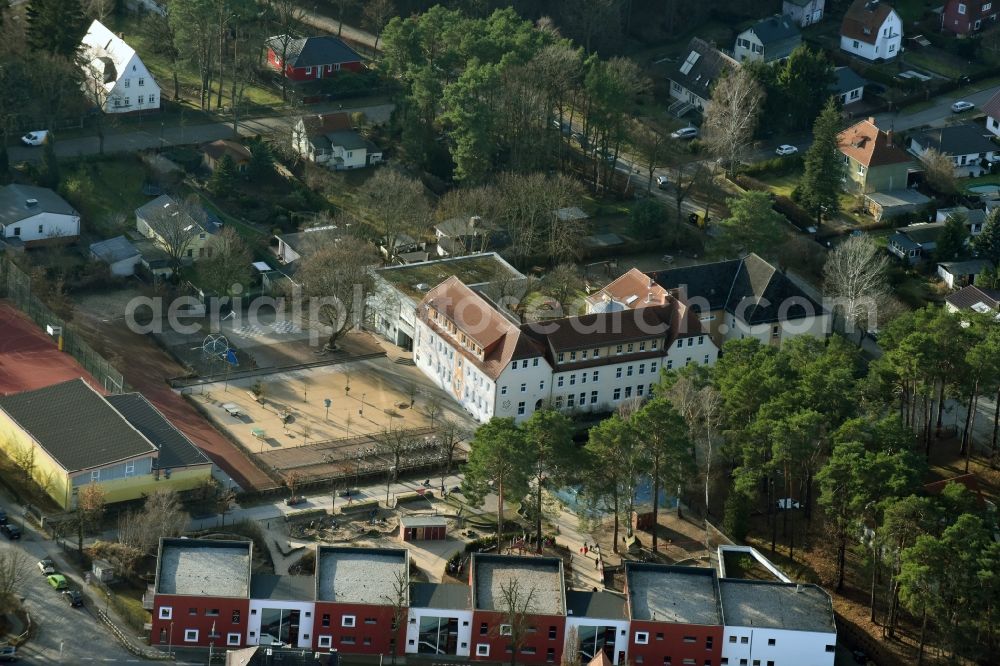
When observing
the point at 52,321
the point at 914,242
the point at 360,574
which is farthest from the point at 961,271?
the point at 52,321

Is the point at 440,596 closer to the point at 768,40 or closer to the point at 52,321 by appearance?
the point at 52,321

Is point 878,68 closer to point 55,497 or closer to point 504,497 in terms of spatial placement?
point 504,497

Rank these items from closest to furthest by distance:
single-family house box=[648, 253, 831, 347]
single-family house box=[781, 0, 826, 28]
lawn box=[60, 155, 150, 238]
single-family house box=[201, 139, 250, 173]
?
single-family house box=[648, 253, 831, 347] → lawn box=[60, 155, 150, 238] → single-family house box=[201, 139, 250, 173] → single-family house box=[781, 0, 826, 28]

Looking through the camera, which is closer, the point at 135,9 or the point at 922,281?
the point at 922,281

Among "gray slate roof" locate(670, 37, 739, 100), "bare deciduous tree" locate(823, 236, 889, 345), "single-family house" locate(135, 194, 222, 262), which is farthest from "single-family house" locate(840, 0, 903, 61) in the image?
"single-family house" locate(135, 194, 222, 262)

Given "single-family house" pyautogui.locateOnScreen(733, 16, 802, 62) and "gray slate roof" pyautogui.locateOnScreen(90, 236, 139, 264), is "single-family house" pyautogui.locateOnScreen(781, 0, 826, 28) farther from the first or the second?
"gray slate roof" pyautogui.locateOnScreen(90, 236, 139, 264)

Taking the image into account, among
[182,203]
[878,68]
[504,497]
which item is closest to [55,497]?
[504,497]
